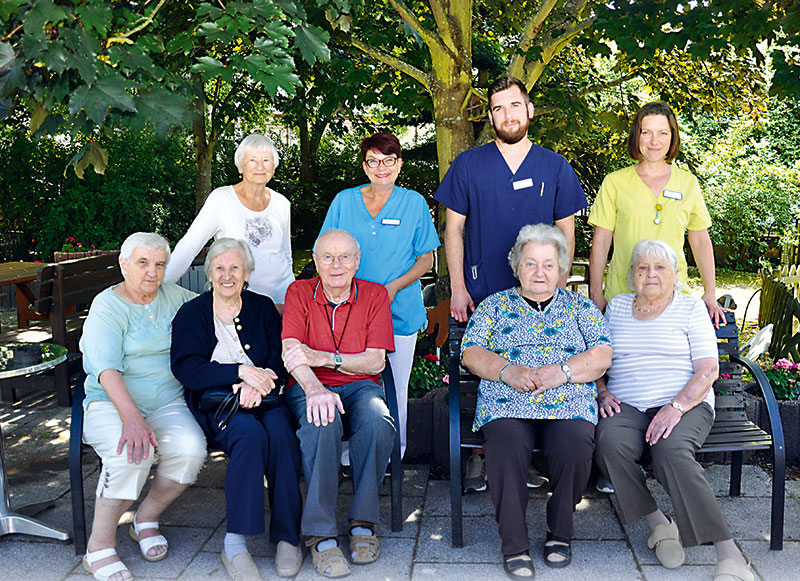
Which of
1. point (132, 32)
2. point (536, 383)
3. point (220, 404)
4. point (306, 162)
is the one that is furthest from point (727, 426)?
point (306, 162)

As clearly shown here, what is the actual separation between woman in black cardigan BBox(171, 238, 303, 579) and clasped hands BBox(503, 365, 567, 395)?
0.94 metres

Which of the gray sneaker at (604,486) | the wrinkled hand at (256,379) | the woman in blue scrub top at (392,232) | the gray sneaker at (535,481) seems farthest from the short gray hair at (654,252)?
the wrinkled hand at (256,379)

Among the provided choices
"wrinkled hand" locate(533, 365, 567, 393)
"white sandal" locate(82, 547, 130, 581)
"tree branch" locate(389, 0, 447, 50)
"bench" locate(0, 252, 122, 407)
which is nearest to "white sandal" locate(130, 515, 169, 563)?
"white sandal" locate(82, 547, 130, 581)

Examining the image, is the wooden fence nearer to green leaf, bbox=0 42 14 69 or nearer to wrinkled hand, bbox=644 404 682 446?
wrinkled hand, bbox=644 404 682 446

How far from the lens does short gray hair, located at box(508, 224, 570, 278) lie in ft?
11.1

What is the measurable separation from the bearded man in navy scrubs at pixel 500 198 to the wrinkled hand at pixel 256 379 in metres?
0.95

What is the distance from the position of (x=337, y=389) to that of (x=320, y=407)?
30cm

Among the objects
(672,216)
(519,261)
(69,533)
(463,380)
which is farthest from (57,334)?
(672,216)

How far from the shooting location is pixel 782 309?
5.71 metres

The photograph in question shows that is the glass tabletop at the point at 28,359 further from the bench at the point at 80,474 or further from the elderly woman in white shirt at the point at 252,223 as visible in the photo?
the elderly woman in white shirt at the point at 252,223

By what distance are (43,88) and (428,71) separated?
3.75 m

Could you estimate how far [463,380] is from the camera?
368 cm

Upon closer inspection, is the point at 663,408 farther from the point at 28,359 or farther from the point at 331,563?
the point at 28,359

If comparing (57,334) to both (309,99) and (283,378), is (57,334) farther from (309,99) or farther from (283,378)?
(309,99)
